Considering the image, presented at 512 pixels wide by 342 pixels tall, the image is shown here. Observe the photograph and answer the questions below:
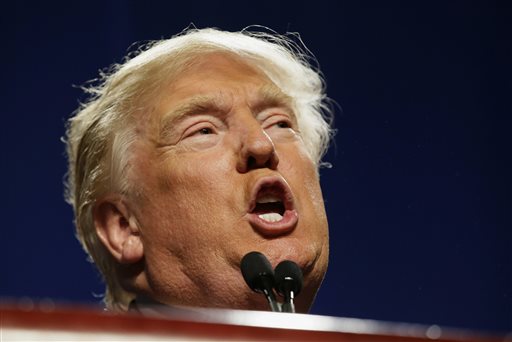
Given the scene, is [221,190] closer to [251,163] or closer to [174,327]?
[251,163]

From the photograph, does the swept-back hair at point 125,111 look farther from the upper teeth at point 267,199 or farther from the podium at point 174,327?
the podium at point 174,327

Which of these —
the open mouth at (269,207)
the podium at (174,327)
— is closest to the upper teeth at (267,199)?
the open mouth at (269,207)

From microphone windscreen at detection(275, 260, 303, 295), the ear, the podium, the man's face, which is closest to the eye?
the man's face

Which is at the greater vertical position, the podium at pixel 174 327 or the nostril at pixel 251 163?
the podium at pixel 174 327

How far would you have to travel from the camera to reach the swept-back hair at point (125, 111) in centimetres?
157

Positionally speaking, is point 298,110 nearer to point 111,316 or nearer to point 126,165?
point 126,165

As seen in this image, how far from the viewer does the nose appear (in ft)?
4.68

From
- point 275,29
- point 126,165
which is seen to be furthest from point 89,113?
point 275,29

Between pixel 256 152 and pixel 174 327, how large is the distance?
95 centimetres

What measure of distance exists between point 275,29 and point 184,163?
0.54 m

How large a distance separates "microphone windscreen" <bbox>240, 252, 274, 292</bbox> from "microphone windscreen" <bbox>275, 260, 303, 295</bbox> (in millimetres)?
14

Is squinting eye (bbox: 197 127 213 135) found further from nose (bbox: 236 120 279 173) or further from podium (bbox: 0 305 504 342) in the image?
podium (bbox: 0 305 504 342)

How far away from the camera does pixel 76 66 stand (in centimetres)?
184

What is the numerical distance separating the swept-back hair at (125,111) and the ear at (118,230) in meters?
0.02
